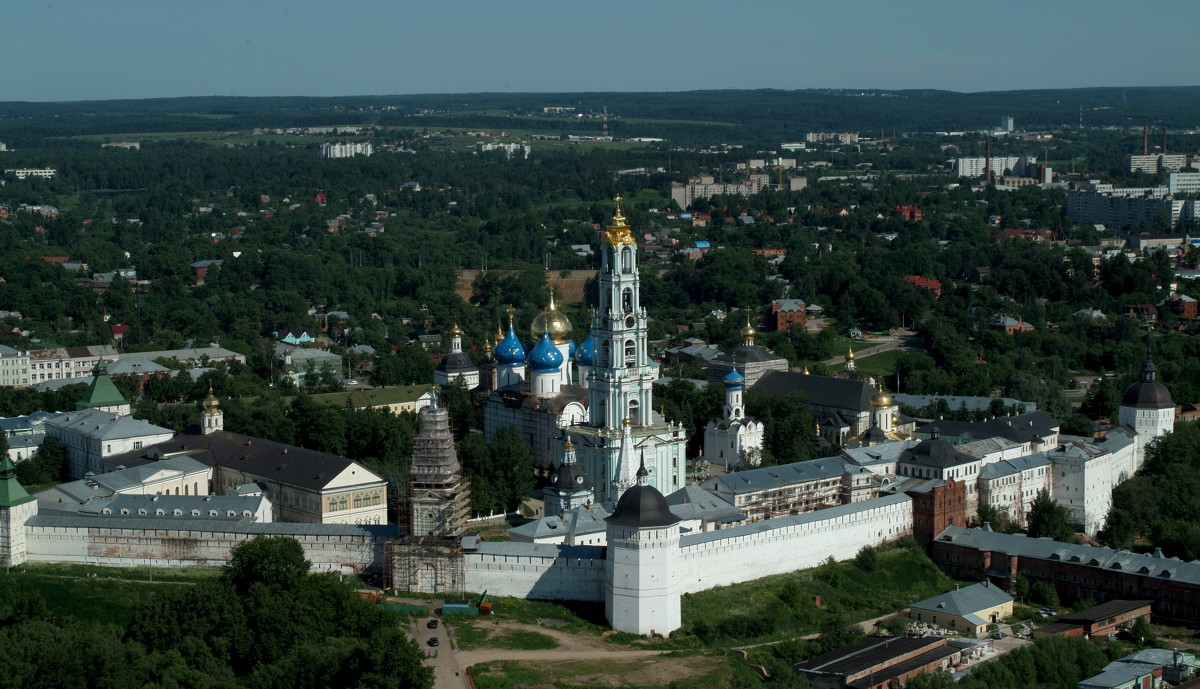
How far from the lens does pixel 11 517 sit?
33125 millimetres

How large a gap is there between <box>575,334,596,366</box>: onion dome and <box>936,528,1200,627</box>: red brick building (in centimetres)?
926

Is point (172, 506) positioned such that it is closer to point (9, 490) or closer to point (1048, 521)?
point (9, 490)

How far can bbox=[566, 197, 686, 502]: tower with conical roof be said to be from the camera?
38.5 m

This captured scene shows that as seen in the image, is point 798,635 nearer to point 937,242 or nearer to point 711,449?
point 711,449

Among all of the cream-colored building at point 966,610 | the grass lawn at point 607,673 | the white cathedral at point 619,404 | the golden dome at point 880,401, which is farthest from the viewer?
the golden dome at point 880,401

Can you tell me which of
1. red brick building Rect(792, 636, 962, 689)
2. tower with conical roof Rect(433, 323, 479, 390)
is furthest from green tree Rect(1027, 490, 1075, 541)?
tower with conical roof Rect(433, 323, 479, 390)

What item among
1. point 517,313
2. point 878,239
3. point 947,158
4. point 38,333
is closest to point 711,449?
point 517,313

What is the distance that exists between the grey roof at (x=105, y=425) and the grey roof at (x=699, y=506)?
13094mm

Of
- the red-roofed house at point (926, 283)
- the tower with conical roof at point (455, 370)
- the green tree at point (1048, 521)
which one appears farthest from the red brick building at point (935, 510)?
the red-roofed house at point (926, 283)

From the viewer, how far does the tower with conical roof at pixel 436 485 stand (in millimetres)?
32594

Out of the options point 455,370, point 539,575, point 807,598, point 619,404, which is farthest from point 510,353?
point 807,598

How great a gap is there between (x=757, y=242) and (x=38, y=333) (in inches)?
1573

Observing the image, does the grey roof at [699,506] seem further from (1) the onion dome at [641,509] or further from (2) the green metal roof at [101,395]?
(2) the green metal roof at [101,395]

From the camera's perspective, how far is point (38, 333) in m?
64.9
